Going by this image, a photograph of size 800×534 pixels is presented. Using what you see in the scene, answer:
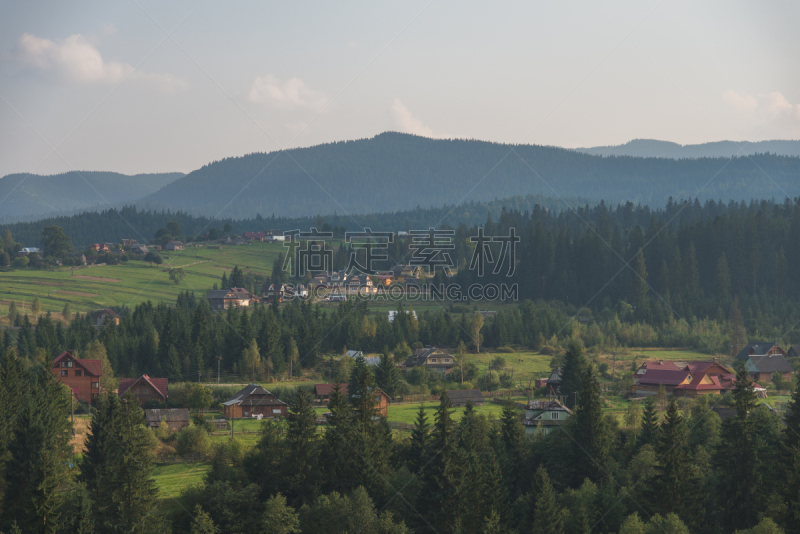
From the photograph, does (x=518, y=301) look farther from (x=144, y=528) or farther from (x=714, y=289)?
(x=144, y=528)

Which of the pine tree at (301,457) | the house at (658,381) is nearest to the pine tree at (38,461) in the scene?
the pine tree at (301,457)

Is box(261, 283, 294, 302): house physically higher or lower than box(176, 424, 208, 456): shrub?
higher

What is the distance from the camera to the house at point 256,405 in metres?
57.2

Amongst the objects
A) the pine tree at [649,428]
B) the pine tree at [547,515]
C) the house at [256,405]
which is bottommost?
the house at [256,405]

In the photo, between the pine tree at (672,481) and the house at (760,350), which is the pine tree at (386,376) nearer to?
the pine tree at (672,481)

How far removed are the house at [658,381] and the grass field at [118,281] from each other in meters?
72.7

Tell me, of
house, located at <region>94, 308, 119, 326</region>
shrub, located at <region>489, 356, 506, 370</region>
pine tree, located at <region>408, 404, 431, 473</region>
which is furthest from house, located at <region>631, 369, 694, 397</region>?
house, located at <region>94, 308, 119, 326</region>

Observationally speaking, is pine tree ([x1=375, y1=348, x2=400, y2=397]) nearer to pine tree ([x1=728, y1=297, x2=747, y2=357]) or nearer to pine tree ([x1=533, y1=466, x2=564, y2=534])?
pine tree ([x1=533, y1=466, x2=564, y2=534])

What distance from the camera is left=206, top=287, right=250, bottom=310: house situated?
115 m

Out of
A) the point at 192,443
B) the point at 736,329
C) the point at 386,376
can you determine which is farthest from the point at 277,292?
the point at 192,443

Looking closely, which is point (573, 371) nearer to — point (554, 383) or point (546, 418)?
point (554, 383)

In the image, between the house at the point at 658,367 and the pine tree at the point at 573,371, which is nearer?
the pine tree at the point at 573,371

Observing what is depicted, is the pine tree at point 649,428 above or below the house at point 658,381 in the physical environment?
above

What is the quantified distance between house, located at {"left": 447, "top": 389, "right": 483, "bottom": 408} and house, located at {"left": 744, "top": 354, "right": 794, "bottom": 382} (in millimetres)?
24585
